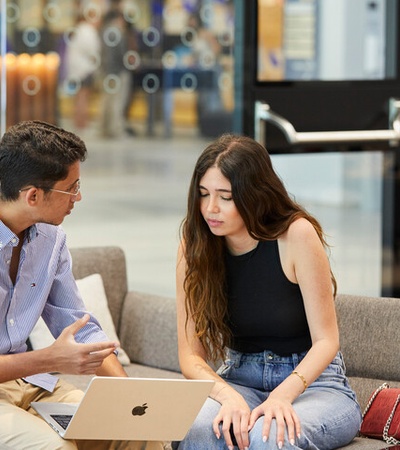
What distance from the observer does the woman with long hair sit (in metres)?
3.10

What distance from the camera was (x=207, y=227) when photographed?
130 inches

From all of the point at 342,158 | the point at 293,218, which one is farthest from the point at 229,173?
the point at 342,158

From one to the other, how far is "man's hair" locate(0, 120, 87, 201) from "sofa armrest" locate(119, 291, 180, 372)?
1.39 meters

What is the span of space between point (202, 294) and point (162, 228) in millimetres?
2241

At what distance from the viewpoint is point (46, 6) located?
201 inches

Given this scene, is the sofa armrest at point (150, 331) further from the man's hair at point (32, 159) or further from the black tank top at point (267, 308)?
the man's hair at point (32, 159)

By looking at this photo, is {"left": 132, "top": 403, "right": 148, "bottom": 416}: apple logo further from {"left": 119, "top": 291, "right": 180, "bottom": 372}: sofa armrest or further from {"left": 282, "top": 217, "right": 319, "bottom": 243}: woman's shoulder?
{"left": 119, "top": 291, "right": 180, "bottom": 372}: sofa armrest

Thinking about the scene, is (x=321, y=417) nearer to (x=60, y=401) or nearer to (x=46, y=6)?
(x=60, y=401)

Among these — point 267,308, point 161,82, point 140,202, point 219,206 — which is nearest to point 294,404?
point 267,308

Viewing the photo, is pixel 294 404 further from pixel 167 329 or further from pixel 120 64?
pixel 120 64

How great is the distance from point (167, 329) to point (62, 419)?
1.31 metres

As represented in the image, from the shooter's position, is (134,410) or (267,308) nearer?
(134,410)

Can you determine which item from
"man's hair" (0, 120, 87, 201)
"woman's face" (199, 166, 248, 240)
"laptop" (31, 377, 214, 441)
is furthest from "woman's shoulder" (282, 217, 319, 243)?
"man's hair" (0, 120, 87, 201)

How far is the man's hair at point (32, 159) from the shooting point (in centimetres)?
286
